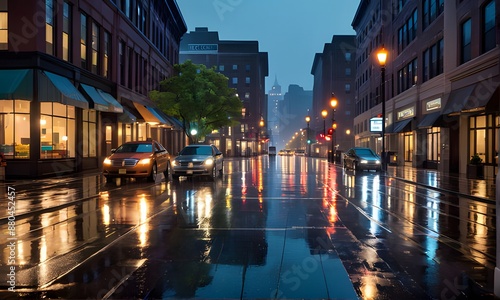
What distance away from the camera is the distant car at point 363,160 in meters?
28.2

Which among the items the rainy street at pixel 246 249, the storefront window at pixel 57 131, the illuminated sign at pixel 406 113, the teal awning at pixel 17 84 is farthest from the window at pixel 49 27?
the illuminated sign at pixel 406 113

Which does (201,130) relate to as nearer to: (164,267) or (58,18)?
(58,18)

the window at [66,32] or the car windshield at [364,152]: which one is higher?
the window at [66,32]

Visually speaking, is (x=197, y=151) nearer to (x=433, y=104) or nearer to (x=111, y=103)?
(x=111, y=103)

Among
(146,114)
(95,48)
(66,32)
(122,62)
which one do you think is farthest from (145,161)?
(146,114)

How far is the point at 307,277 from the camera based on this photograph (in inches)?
207

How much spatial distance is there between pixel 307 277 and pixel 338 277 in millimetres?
389

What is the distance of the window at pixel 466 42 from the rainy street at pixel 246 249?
15.2 meters

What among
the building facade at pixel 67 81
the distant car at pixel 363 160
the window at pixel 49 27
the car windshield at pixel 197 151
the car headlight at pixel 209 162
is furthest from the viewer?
the distant car at pixel 363 160

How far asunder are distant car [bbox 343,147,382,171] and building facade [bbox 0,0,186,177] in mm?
16752

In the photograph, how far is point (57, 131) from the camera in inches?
882

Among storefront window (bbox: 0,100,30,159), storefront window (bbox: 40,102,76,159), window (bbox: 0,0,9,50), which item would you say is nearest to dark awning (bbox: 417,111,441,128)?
storefront window (bbox: 40,102,76,159)

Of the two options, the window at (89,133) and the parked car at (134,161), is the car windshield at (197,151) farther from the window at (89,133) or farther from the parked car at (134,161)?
the window at (89,133)

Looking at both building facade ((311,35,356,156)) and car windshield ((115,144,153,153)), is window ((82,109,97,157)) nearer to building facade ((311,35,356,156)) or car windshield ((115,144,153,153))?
car windshield ((115,144,153,153))
